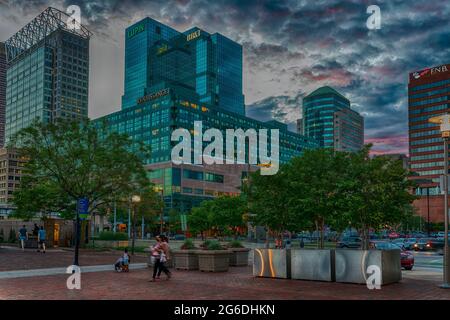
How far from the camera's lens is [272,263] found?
19.2m

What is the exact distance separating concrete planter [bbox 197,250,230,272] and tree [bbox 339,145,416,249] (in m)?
8.33

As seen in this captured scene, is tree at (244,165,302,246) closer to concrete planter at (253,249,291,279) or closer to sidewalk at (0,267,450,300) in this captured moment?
concrete planter at (253,249,291,279)

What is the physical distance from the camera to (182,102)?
16988 centimetres

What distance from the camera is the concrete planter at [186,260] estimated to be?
2277 cm

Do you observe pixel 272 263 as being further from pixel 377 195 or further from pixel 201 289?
pixel 377 195

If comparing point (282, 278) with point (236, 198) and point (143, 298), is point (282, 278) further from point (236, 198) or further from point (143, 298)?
point (236, 198)

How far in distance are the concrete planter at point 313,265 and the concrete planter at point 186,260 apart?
Result: 5.85m

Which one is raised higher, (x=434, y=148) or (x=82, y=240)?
(x=434, y=148)

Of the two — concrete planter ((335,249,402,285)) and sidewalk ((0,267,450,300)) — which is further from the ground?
concrete planter ((335,249,402,285))

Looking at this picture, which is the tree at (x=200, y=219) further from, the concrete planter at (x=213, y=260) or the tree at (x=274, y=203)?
the concrete planter at (x=213, y=260)

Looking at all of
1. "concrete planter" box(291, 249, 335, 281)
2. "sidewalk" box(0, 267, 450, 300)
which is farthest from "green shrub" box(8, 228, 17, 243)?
→ "concrete planter" box(291, 249, 335, 281)

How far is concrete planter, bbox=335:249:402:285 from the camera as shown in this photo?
16.7 metres
